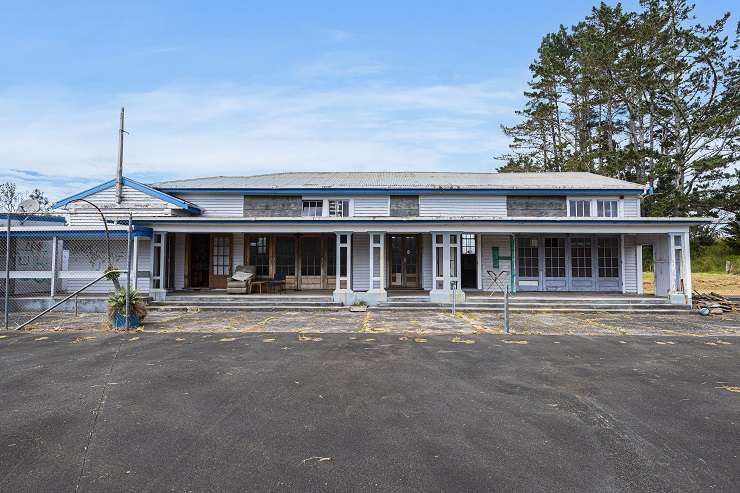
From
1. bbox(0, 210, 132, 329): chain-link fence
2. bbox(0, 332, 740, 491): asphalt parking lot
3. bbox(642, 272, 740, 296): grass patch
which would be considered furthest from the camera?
bbox(642, 272, 740, 296): grass patch

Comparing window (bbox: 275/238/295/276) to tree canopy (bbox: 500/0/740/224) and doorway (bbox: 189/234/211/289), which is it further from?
tree canopy (bbox: 500/0/740/224)

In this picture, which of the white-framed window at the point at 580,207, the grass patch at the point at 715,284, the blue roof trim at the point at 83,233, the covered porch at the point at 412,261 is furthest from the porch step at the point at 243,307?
the grass patch at the point at 715,284

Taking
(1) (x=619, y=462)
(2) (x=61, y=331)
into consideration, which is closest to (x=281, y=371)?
(1) (x=619, y=462)

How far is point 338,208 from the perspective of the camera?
1719 cm

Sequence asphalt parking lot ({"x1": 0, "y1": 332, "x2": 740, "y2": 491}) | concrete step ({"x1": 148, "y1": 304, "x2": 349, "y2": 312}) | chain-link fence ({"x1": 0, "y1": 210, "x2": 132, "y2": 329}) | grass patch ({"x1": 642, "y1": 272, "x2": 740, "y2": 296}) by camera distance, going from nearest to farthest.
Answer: asphalt parking lot ({"x1": 0, "y1": 332, "x2": 740, "y2": 491}), chain-link fence ({"x1": 0, "y1": 210, "x2": 132, "y2": 329}), concrete step ({"x1": 148, "y1": 304, "x2": 349, "y2": 312}), grass patch ({"x1": 642, "y1": 272, "x2": 740, "y2": 296})

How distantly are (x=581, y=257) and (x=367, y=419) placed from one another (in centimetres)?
1531

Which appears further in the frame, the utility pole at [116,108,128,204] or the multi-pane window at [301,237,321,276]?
the multi-pane window at [301,237,321,276]

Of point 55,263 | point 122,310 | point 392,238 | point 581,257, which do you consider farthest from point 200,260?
point 581,257

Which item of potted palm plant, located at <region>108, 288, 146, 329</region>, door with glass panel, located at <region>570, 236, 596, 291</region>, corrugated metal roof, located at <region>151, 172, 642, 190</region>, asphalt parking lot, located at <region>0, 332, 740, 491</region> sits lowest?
asphalt parking lot, located at <region>0, 332, 740, 491</region>

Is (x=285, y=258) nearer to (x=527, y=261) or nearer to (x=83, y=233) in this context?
(x=83, y=233)

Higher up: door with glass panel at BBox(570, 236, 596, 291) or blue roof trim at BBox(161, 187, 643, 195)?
blue roof trim at BBox(161, 187, 643, 195)

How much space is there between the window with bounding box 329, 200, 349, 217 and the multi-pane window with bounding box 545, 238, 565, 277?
834 cm

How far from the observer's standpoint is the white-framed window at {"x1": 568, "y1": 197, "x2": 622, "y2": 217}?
1689 centimetres

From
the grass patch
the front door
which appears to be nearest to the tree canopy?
the grass patch
